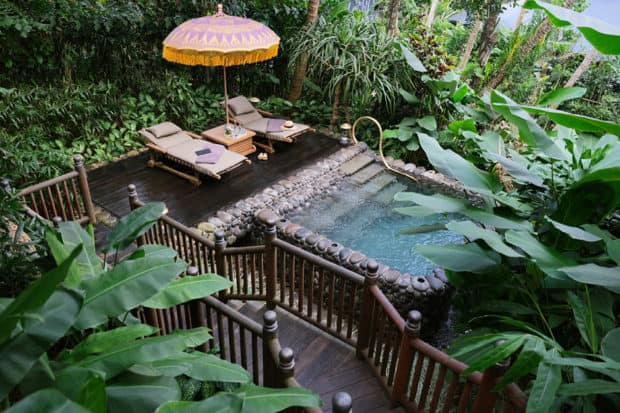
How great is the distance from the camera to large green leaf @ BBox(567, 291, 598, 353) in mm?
1949

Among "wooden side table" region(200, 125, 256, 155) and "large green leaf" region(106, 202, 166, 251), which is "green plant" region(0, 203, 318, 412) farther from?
"wooden side table" region(200, 125, 256, 155)

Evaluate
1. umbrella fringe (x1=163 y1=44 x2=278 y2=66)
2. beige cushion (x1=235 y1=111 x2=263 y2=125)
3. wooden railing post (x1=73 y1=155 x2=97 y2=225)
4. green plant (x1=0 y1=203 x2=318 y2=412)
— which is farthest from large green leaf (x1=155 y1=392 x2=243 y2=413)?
beige cushion (x1=235 y1=111 x2=263 y2=125)

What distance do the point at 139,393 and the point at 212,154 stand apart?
14.1ft

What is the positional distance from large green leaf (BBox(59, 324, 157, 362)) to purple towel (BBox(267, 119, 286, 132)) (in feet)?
16.1

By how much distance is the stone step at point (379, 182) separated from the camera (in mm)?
5977

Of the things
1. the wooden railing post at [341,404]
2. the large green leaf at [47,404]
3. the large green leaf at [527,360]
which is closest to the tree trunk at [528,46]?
the large green leaf at [527,360]

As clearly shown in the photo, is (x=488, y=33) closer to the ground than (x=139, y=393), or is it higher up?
higher up

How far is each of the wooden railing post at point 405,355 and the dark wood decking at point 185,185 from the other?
2.89 meters

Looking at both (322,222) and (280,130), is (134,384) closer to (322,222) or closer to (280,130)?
(322,222)

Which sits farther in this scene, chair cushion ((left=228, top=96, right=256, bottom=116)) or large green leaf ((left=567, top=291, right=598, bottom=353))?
chair cushion ((left=228, top=96, right=256, bottom=116))

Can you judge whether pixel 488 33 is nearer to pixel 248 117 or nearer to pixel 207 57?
pixel 248 117

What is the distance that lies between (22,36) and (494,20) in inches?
262

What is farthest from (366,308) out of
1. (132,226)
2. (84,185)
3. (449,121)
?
(449,121)

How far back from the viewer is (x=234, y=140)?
5.96m
